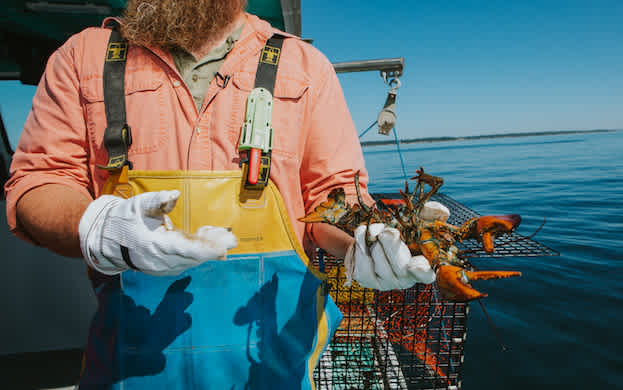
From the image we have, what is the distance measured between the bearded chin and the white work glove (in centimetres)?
87

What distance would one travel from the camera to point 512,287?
19.7 ft

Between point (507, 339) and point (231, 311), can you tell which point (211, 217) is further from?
point (507, 339)

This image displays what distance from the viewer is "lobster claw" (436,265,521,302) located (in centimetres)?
87

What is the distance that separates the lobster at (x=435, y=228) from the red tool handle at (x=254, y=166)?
1.03 ft

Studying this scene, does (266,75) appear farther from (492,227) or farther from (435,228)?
(492,227)

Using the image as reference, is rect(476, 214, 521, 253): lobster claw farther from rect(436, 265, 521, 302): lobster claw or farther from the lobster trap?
the lobster trap

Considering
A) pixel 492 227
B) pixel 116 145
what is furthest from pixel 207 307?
pixel 492 227

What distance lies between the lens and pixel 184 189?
134 cm

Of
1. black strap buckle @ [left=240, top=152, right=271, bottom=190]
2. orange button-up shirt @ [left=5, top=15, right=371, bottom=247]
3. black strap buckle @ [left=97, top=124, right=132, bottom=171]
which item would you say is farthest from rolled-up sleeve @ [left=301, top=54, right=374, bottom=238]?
black strap buckle @ [left=97, top=124, right=132, bottom=171]

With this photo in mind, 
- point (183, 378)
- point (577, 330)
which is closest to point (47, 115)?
point (183, 378)

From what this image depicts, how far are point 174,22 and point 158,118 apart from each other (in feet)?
1.60

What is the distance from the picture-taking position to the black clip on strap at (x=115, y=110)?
132cm

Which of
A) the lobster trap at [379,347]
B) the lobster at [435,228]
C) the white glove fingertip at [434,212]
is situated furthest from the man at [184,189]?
the lobster trap at [379,347]

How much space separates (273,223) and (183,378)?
0.85 m
